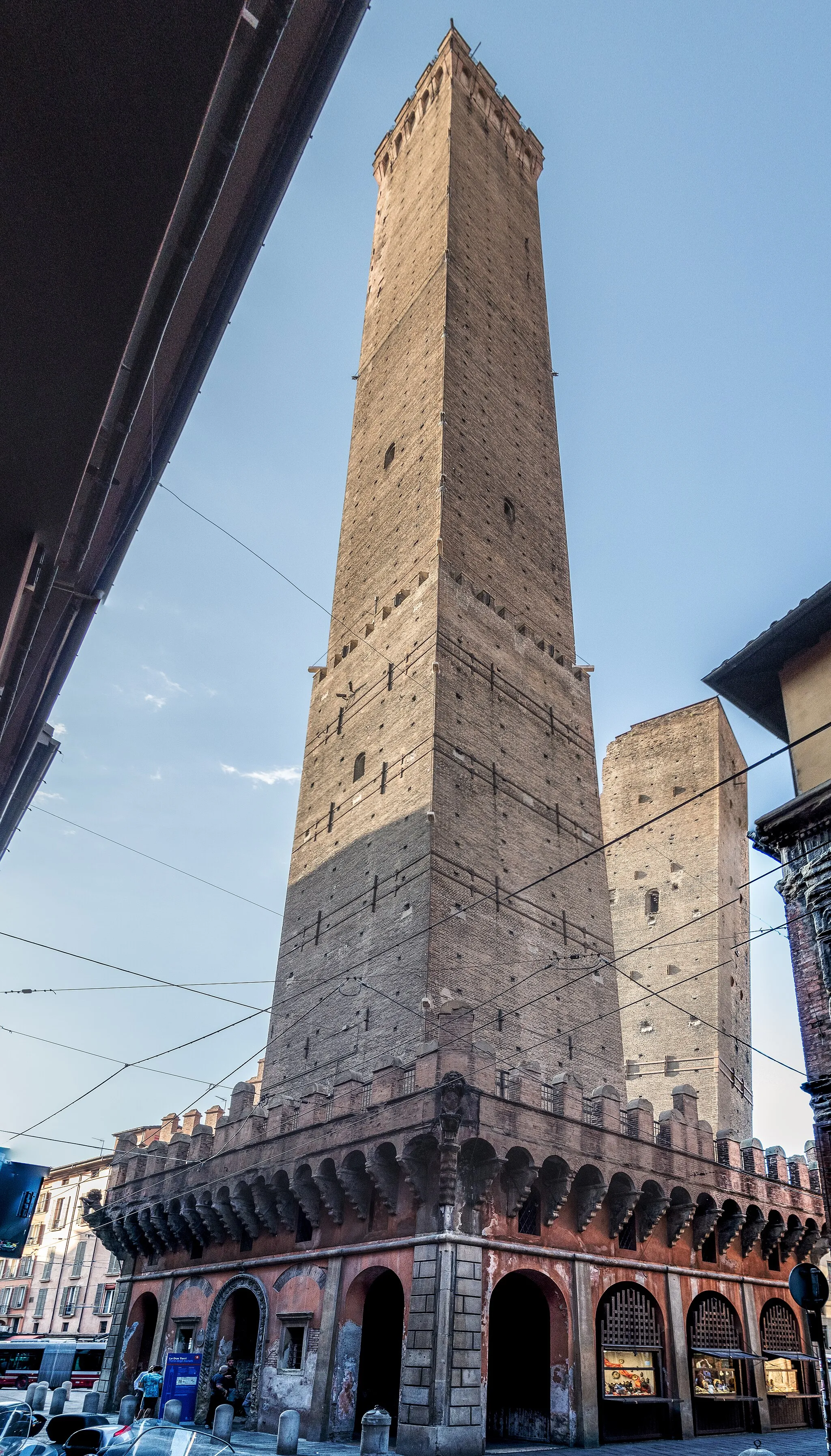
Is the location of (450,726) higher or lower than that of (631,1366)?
higher

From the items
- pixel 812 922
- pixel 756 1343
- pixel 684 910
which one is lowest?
pixel 756 1343

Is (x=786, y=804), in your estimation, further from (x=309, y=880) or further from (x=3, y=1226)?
(x=3, y=1226)

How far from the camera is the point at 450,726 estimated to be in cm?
1877

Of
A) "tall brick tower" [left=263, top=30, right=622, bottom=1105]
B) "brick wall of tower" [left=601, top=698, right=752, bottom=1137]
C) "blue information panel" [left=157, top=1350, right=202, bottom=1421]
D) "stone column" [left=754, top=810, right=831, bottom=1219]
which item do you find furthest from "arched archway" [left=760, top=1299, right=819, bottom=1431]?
"blue information panel" [left=157, top=1350, right=202, bottom=1421]

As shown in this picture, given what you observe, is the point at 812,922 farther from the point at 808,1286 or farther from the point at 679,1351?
the point at 679,1351

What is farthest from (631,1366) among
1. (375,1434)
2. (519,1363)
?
(375,1434)

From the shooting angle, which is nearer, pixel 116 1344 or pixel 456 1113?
pixel 456 1113

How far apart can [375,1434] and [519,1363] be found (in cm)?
422

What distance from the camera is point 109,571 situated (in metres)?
7.20

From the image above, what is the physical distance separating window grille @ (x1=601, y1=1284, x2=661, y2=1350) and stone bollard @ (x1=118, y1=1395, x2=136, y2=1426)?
668cm

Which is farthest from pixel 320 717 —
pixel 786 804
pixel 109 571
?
pixel 109 571

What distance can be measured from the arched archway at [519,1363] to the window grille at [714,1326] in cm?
254

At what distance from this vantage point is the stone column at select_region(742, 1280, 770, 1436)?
14.7 meters

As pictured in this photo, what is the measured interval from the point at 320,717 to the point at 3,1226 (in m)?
12.2
